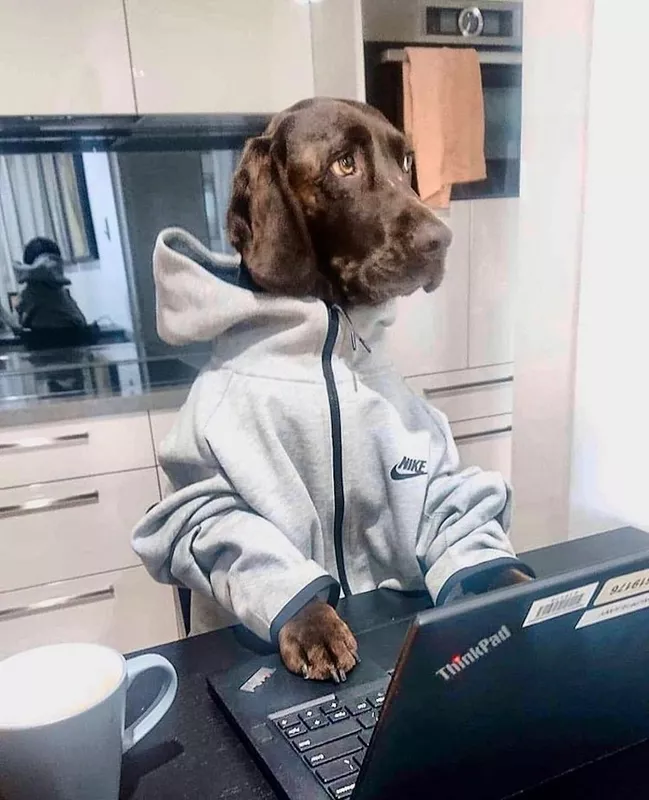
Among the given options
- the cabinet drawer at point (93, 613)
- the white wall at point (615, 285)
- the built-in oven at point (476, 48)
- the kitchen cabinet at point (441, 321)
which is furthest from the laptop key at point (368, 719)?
the built-in oven at point (476, 48)

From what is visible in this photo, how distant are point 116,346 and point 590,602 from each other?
1.87 metres

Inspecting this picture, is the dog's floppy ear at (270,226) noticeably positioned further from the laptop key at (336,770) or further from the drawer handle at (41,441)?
the drawer handle at (41,441)

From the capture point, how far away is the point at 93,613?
6.31ft

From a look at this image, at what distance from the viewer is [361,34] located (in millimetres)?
1888

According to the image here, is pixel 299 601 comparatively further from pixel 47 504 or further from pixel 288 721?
pixel 47 504

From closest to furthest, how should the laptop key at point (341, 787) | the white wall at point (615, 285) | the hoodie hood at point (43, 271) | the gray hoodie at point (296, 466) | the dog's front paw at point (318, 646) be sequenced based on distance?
the laptop key at point (341, 787), the dog's front paw at point (318, 646), the gray hoodie at point (296, 466), the white wall at point (615, 285), the hoodie hood at point (43, 271)

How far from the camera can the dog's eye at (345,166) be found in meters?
0.84

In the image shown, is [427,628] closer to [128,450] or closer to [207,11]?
[128,450]

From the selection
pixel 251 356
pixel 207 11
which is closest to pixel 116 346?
pixel 207 11

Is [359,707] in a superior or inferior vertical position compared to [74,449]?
superior

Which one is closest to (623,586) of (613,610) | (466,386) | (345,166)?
(613,610)

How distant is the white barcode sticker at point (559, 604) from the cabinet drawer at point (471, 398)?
1.72m

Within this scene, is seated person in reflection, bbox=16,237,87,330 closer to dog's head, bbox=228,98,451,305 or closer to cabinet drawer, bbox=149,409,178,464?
cabinet drawer, bbox=149,409,178,464

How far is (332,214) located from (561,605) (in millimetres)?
531
